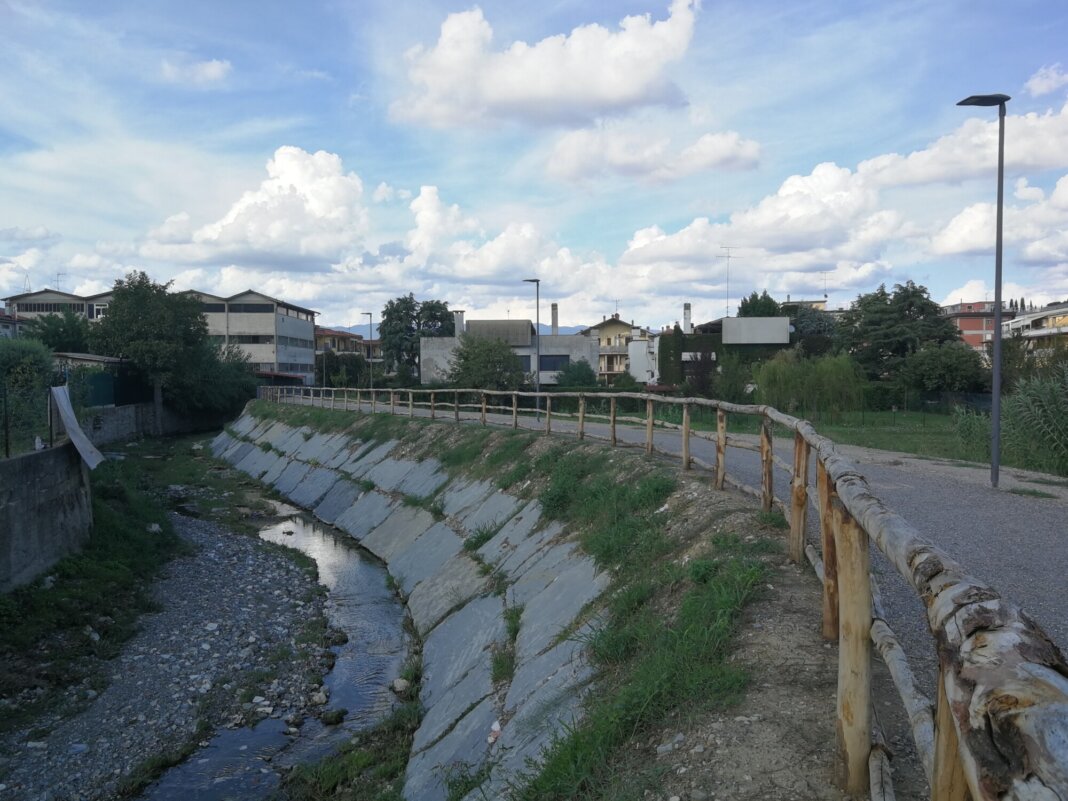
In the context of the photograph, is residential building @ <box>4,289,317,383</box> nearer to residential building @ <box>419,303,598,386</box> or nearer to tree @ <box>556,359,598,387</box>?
residential building @ <box>419,303,598,386</box>

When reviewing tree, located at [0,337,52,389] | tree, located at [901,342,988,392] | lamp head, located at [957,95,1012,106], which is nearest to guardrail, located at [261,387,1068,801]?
lamp head, located at [957,95,1012,106]

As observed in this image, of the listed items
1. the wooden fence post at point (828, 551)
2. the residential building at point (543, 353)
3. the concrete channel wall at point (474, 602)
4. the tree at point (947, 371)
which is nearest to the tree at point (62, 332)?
the residential building at point (543, 353)

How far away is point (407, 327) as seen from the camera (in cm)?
8438

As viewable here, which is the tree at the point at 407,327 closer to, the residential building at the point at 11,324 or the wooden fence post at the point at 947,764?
the residential building at the point at 11,324

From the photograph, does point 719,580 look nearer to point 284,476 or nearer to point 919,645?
point 919,645

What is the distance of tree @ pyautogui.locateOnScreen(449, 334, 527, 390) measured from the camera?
45.8m

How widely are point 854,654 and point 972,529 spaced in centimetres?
678

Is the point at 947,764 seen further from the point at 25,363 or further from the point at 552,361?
the point at 552,361

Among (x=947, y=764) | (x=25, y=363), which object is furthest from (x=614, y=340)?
(x=947, y=764)

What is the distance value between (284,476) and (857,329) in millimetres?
47756

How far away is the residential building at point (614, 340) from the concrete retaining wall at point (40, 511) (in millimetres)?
71177

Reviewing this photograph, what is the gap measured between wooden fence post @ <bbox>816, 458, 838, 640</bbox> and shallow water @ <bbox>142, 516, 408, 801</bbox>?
5555 millimetres

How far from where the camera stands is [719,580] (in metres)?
6.08

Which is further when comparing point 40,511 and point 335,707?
point 40,511
